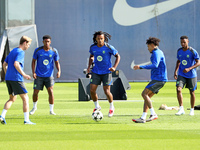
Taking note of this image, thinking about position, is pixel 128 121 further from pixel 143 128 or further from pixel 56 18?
pixel 56 18

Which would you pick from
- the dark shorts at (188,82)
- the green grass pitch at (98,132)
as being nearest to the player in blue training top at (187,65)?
the dark shorts at (188,82)

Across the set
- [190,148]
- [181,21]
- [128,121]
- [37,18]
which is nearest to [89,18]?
[37,18]

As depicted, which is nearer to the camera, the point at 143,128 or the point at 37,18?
the point at 143,128

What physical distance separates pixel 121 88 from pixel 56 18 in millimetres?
17855

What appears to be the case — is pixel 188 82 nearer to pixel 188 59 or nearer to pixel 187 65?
pixel 187 65

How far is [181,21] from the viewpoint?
34.7m

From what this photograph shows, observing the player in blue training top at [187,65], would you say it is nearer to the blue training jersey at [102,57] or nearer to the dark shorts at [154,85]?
the dark shorts at [154,85]

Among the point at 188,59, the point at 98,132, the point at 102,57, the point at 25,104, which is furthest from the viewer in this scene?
the point at 188,59

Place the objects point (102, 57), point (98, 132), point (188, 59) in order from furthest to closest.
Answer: point (188, 59) < point (102, 57) < point (98, 132)

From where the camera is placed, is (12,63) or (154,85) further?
(154,85)

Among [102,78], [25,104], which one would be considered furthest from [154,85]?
[25,104]

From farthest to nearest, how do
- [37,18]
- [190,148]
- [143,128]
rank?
[37,18], [143,128], [190,148]

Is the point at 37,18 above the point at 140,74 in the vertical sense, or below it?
above

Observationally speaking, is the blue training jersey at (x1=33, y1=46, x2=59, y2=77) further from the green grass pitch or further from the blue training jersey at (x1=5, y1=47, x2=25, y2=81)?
the blue training jersey at (x1=5, y1=47, x2=25, y2=81)
